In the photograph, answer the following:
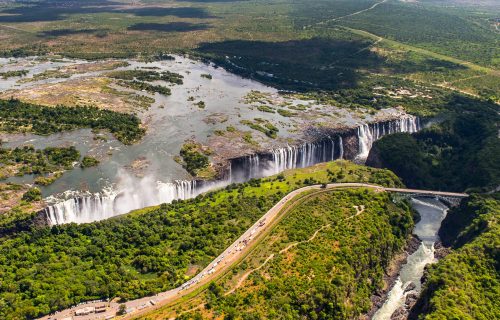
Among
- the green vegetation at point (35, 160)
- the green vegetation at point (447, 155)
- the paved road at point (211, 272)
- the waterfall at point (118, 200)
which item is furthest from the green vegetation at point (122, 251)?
the green vegetation at point (447, 155)

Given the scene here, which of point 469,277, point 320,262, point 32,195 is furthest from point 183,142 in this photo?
point 469,277

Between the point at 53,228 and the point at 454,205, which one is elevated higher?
the point at 53,228

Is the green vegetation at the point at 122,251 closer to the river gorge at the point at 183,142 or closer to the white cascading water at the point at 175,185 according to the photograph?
the white cascading water at the point at 175,185

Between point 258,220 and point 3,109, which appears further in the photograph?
point 3,109

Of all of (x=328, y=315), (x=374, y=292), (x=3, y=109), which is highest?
(x=3, y=109)

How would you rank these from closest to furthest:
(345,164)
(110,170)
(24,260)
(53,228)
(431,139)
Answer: (24,260), (53,228), (110,170), (345,164), (431,139)

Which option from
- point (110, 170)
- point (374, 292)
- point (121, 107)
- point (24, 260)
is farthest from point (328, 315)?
point (121, 107)

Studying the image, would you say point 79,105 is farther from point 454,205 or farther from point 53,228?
point 454,205
